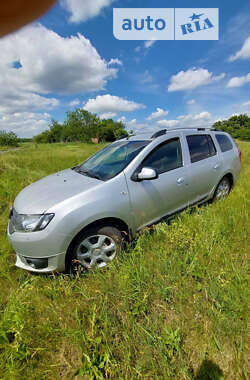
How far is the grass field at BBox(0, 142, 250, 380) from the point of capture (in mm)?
1143

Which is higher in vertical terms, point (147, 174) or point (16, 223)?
point (147, 174)

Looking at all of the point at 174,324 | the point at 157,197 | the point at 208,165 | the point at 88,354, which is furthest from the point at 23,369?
the point at 208,165

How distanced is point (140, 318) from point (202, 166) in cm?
262

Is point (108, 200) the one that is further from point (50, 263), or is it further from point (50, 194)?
point (50, 263)

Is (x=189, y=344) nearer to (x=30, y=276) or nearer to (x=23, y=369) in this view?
(x=23, y=369)

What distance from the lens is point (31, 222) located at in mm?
1805

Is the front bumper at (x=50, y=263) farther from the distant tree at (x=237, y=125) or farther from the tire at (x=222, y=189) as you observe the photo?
the distant tree at (x=237, y=125)

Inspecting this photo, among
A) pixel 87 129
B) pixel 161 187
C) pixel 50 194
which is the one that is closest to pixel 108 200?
pixel 50 194

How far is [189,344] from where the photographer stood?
1.22 m

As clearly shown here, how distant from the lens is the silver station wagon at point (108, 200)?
1786 mm

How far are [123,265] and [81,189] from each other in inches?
40.3

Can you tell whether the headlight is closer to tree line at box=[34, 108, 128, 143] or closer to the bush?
the bush

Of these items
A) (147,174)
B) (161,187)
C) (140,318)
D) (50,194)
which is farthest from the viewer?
(161,187)

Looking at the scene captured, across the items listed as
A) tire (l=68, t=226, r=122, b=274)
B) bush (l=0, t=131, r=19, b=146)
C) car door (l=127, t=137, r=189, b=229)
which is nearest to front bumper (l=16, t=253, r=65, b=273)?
tire (l=68, t=226, r=122, b=274)
